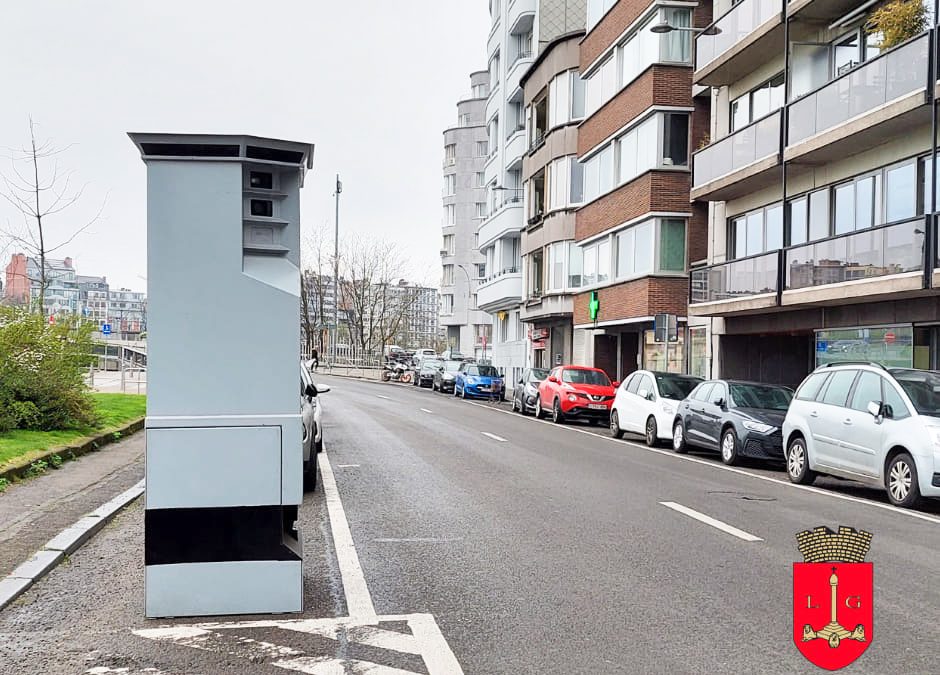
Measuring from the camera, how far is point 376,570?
723cm

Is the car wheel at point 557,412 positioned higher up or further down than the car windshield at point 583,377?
further down

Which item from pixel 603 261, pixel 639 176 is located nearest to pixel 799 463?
pixel 639 176

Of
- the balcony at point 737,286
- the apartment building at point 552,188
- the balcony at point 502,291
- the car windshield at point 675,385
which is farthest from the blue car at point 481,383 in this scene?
the car windshield at point 675,385

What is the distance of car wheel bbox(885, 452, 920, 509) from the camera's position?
1143cm

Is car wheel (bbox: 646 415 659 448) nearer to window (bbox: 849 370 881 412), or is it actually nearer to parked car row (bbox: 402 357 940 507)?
parked car row (bbox: 402 357 940 507)

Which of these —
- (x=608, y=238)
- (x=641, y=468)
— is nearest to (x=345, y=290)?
(x=608, y=238)

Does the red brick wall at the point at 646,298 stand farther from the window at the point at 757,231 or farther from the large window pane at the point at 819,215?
the large window pane at the point at 819,215

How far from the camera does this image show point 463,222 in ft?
288

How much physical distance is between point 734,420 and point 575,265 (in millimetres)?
23081

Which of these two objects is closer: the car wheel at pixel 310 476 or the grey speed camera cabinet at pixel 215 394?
the grey speed camera cabinet at pixel 215 394

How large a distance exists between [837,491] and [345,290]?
7174 centimetres

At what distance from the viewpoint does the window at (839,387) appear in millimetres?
13414

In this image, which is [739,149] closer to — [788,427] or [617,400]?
[617,400]

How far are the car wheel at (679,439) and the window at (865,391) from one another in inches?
232
